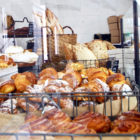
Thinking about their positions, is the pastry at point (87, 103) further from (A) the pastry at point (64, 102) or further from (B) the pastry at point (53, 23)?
(B) the pastry at point (53, 23)

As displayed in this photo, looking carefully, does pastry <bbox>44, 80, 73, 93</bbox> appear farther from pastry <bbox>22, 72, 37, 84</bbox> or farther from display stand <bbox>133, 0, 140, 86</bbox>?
display stand <bbox>133, 0, 140, 86</bbox>

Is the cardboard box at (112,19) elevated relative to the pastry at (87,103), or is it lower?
elevated

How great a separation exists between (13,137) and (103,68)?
0.36 metres

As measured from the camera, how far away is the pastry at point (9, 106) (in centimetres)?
71

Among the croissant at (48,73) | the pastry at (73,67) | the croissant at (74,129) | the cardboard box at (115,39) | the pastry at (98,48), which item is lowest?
the croissant at (74,129)

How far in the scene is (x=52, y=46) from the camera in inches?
28.4

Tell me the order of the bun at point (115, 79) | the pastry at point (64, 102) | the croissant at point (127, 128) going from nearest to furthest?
the croissant at point (127, 128), the pastry at point (64, 102), the bun at point (115, 79)

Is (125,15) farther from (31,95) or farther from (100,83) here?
(31,95)

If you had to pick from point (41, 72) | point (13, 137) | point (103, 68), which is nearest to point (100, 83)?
point (103, 68)

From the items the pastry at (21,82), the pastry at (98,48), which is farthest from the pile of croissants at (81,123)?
the pastry at (98,48)

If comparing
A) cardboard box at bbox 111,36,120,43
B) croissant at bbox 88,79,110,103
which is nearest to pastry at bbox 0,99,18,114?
croissant at bbox 88,79,110,103

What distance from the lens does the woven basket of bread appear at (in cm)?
72

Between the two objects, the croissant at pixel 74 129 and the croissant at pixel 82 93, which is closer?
the croissant at pixel 74 129

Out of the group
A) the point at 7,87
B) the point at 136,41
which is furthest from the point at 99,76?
the point at 7,87
